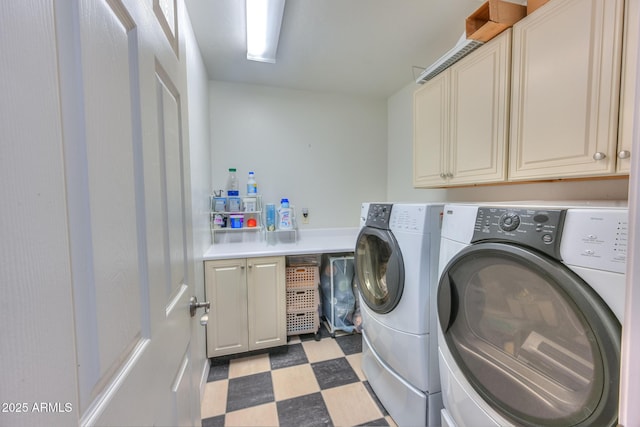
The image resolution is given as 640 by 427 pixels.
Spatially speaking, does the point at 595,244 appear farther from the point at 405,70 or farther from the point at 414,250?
the point at 405,70

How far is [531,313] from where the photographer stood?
0.74m

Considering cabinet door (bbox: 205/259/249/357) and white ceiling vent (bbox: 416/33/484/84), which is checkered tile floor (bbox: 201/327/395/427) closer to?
cabinet door (bbox: 205/259/249/357)

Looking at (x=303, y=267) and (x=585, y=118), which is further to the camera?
(x=303, y=267)

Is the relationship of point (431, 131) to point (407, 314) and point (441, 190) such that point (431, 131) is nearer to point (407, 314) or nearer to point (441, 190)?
point (441, 190)

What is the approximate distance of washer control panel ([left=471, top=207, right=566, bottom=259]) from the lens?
667 mm

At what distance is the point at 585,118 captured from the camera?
92 cm

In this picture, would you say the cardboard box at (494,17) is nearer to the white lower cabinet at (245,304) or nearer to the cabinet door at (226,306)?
the white lower cabinet at (245,304)

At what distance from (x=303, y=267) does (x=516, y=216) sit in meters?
1.58

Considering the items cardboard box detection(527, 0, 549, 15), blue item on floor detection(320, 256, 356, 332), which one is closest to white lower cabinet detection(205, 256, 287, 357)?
blue item on floor detection(320, 256, 356, 332)

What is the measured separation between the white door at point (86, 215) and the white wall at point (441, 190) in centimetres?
177

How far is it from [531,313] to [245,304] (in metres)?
1.68

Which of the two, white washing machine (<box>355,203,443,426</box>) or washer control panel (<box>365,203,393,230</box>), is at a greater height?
washer control panel (<box>365,203,393,230</box>)

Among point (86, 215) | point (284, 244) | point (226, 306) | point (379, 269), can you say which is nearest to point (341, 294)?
point (284, 244)

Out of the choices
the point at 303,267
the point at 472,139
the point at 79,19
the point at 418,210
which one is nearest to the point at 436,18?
the point at 472,139
